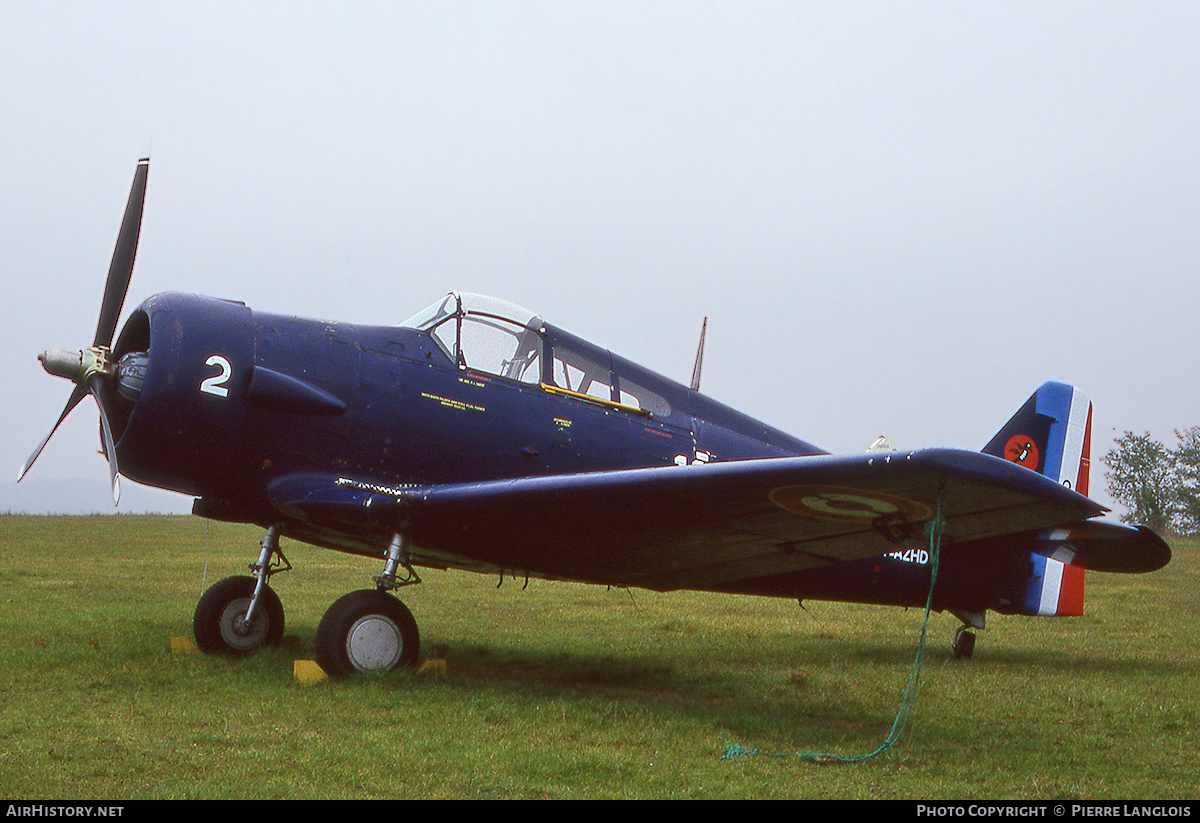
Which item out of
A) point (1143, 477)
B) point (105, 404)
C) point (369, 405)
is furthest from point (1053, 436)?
→ point (1143, 477)

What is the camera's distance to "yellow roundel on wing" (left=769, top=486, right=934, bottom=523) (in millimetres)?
5008

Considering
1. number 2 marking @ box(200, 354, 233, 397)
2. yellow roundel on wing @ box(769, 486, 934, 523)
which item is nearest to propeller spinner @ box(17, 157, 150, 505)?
number 2 marking @ box(200, 354, 233, 397)

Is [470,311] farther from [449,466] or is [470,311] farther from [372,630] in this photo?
[372,630]

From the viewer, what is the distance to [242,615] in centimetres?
767

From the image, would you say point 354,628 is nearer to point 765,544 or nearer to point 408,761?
point 408,761

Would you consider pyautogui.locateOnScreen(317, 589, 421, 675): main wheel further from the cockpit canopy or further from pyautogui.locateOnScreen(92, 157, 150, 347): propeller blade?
pyautogui.locateOnScreen(92, 157, 150, 347): propeller blade

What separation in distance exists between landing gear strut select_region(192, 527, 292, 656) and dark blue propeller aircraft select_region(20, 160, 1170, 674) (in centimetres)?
2

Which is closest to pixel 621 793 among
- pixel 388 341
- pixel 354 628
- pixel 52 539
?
pixel 354 628

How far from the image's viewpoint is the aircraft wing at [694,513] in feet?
15.2

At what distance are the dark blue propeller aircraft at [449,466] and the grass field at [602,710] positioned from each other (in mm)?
788

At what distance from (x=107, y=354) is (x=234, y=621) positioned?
2.31 meters

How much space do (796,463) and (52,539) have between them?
79.2ft

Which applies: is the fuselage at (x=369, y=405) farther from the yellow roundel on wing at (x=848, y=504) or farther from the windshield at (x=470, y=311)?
the yellow roundel on wing at (x=848, y=504)

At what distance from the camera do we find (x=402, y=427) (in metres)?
6.84
